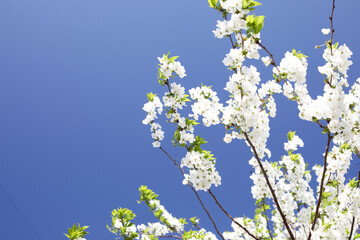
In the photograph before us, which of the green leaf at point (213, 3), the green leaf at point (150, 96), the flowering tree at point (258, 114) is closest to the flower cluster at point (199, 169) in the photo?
the flowering tree at point (258, 114)

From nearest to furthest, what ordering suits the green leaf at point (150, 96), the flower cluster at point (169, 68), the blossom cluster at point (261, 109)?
the blossom cluster at point (261, 109) < the flower cluster at point (169, 68) < the green leaf at point (150, 96)

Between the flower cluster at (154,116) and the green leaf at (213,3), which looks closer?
the green leaf at (213,3)

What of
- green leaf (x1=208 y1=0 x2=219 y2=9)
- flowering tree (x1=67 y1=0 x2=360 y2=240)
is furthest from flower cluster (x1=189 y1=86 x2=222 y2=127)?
green leaf (x1=208 y1=0 x2=219 y2=9)

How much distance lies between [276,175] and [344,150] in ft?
3.78

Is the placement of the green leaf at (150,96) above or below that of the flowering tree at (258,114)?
above

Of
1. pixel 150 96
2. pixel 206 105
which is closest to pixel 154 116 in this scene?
pixel 150 96

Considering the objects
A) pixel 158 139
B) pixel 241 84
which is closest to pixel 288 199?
pixel 158 139

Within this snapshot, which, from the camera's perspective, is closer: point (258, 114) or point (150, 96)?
point (258, 114)

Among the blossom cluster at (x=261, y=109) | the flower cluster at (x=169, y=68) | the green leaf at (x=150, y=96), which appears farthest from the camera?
the green leaf at (x=150, y=96)

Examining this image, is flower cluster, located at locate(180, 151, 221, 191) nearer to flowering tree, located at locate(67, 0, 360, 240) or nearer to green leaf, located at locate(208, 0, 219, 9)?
flowering tree, located at locate(67, 0, 360, 240)

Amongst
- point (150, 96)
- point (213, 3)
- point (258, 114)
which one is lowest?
point (258, 114)

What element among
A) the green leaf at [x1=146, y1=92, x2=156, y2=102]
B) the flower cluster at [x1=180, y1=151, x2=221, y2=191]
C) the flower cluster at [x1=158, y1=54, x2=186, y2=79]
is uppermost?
the green leaf at [x1=146, y1=92, x2=156, y2=102]

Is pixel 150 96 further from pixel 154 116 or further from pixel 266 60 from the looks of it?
pixel 266 60

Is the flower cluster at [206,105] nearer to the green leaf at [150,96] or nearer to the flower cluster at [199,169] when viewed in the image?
the flower cluster at [199,169]
